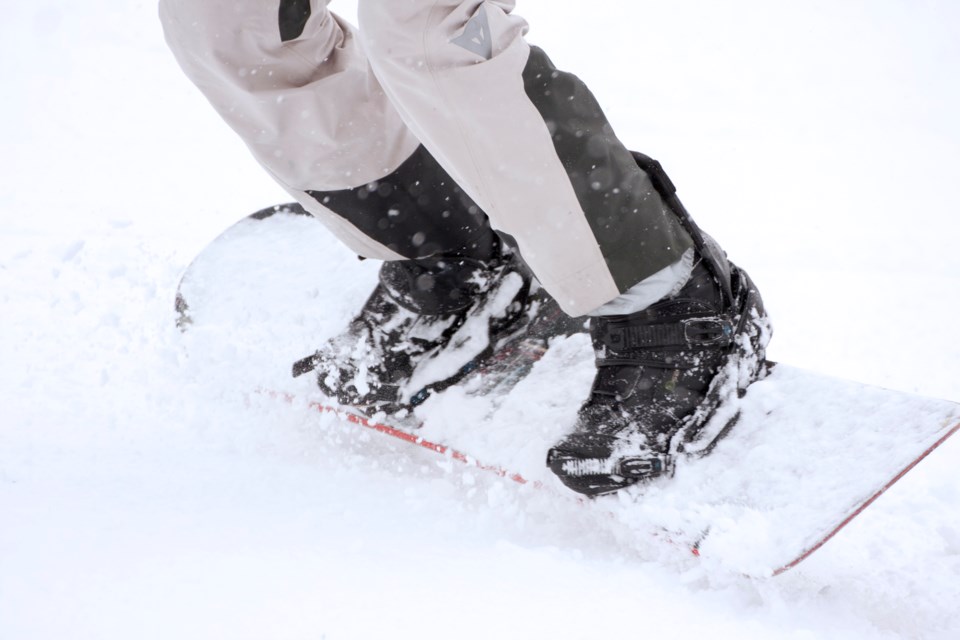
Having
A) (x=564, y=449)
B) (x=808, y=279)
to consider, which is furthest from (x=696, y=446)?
(x=808, y=279)

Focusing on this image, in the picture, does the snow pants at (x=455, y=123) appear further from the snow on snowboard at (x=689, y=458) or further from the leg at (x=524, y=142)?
the snow on snowboard at (x=689, y=458)

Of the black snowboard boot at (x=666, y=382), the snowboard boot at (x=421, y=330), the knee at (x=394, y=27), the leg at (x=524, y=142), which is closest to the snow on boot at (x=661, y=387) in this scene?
the black snowboard boot at (x=666, y=382)

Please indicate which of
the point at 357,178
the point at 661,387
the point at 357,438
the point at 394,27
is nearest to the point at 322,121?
the point at 357,178

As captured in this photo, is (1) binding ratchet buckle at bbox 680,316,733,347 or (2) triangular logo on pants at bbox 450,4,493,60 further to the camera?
(1) binding ratchet buckle at bbox 680,316,733,347

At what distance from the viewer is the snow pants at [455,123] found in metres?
1.03

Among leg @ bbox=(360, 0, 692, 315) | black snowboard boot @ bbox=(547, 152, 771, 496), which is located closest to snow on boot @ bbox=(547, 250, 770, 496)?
black snowboard boot @ bbox=(547, 152, 771, 496)

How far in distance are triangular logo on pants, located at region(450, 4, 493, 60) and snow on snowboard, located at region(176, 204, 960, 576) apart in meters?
0.73

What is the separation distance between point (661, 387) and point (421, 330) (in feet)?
2.15

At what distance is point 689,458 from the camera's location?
1221 mm

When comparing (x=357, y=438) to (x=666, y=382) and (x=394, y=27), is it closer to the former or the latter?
(x=666, y=382)

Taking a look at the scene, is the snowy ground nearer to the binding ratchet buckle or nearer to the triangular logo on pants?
the binding ratchet buckle

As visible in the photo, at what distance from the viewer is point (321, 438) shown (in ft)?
5.25

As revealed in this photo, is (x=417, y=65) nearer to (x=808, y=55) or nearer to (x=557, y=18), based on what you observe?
(x=808, y=55)

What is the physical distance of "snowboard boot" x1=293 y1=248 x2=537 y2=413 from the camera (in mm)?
1593
